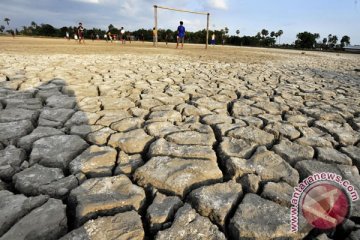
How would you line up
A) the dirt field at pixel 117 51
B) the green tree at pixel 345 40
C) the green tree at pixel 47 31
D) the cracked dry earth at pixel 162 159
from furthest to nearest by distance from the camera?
the green tree at pixel 345 40 → the green tree at pixel 47 31 → the dirt field at pixel 117 51 → the cracked dry earth at pixel 162 159

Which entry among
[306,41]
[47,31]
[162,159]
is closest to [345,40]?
[306,41]

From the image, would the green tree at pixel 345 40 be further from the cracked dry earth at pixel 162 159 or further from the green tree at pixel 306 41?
the cracked dry earth at pixel 162 159

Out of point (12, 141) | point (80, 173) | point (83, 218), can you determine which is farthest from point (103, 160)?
point (12, 141)

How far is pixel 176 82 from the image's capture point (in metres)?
3.80

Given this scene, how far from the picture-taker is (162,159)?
1593mm

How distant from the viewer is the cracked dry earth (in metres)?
1.12

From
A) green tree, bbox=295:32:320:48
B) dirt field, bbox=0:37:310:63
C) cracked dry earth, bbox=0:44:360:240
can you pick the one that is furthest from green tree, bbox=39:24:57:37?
cracked dry earth, bbox=0:44:360:240

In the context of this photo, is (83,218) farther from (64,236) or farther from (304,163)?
(304,163)

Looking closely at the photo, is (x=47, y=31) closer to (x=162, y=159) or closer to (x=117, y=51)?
(x=117, y=51)

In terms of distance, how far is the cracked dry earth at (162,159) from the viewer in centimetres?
112

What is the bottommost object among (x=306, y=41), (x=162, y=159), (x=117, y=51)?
(x=162, y=159)

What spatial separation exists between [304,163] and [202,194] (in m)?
0.74

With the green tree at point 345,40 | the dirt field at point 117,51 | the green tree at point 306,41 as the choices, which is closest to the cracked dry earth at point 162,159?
the dirt field at point 117,51

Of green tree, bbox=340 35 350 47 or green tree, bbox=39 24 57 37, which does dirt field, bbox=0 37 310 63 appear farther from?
green tree, bbox=340 35 350 47
